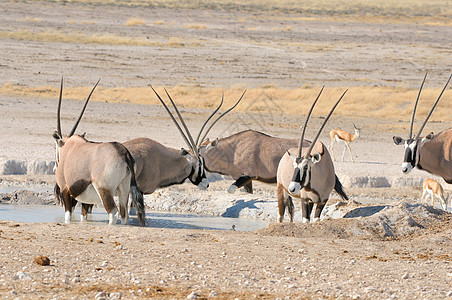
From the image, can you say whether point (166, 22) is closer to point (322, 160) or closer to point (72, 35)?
point (72, 35)

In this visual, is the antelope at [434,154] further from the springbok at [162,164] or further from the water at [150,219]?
the springbok at [162,164]

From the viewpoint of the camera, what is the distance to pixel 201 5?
6500 centimetres

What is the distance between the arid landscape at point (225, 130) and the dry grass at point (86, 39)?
88 millimetres

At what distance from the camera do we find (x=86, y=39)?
33.5 metres

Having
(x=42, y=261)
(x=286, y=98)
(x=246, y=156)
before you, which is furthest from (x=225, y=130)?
(x=42, y=261)

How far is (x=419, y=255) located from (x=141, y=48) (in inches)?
1036

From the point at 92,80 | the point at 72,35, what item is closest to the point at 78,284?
the point at 92,80

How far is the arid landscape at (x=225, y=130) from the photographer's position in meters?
5.45

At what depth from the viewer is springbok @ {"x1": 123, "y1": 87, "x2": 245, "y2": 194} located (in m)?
9.38

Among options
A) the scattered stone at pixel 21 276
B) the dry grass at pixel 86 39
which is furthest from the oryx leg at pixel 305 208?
the dry grass at pixel 86 39

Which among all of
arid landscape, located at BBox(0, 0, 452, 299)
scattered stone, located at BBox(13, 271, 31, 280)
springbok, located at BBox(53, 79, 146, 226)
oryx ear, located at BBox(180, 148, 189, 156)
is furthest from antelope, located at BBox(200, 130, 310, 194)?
scattered stone, located at BBox(13, 271, 31, 280)

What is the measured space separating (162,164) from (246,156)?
4.36 ft

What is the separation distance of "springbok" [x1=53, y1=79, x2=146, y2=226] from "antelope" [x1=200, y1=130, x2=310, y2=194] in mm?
2414

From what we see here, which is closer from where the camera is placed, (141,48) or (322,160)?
(322,160)
